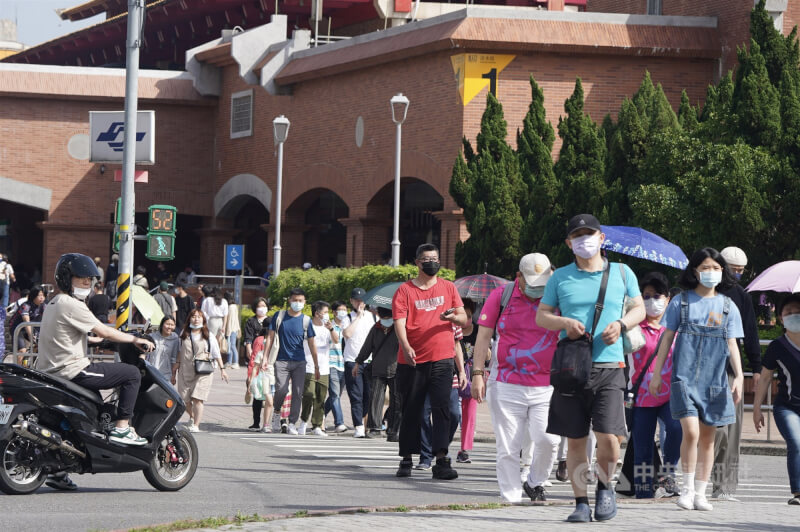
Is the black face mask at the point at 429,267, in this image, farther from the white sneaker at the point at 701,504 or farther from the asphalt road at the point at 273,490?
the white sneaker at the point at 701,504

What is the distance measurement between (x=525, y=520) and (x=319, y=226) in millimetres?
32653

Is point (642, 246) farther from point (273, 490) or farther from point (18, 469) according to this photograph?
point (18, 469)

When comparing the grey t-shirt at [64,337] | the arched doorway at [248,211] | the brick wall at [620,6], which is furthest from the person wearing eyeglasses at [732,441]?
the arched doorway at [248,211]

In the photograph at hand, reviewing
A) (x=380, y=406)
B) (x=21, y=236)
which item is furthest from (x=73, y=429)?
(x=21, y=236)

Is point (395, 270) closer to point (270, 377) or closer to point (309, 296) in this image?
point (309, 296)

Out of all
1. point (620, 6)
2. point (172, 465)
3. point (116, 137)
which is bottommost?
point (172, 465)

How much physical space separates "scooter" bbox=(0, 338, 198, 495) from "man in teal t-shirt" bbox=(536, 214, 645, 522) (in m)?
3.20

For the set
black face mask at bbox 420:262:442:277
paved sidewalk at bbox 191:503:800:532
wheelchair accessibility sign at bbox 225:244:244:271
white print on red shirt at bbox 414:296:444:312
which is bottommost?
paved sidewalk at bbox 191:503:800:532

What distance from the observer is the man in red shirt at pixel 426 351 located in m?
11.8

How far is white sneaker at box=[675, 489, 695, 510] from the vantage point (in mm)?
9367

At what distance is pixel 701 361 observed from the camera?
959 centimetres

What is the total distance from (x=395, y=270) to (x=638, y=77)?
23.5ft

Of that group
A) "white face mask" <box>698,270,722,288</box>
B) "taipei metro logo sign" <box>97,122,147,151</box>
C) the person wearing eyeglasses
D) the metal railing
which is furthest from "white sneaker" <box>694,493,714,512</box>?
"taipei metro logo sign" <box>97,122,147,151</box>

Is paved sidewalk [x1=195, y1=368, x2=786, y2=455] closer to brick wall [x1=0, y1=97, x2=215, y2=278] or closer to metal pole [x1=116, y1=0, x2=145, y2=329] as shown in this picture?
metal pole [x1=116, y1=0, x2=145, y2=329]
